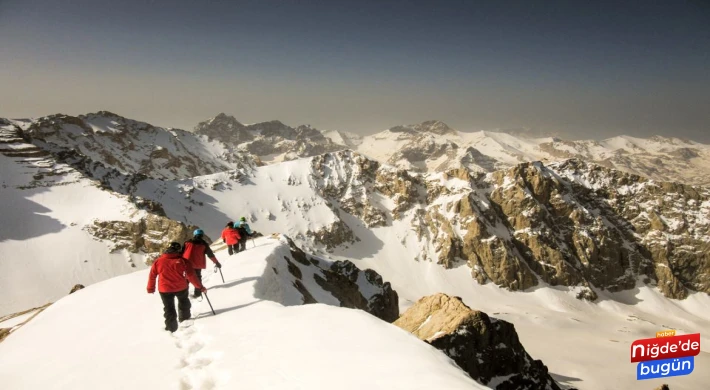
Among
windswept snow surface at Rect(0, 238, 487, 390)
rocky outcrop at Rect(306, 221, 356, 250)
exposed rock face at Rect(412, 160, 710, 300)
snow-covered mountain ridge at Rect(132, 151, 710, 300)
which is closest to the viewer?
windswept snow surface at Rect(0, 238, 487, 390)

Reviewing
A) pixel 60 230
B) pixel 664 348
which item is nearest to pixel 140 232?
pixel 60 230

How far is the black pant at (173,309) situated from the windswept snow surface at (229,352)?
40 centimetres

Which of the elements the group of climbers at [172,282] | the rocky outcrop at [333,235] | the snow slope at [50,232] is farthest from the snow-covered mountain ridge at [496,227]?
the group of climbers at [172,282]

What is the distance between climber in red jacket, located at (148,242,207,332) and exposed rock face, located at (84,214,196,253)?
215ft

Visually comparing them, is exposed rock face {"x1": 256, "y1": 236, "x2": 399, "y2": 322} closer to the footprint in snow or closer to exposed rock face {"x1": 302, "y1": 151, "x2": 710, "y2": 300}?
the footprint in snow

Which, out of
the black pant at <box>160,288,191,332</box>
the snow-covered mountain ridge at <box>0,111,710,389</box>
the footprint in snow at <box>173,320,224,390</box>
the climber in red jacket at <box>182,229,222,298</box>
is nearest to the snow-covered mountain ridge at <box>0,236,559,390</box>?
the footprint in snow at <box>173,320,224,390</box>

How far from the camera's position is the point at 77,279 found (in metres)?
64.7

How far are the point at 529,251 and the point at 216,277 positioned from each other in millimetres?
167398

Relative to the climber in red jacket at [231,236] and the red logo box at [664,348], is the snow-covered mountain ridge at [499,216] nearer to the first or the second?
the climber in red jacket at [231,236]

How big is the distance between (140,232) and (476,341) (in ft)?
253

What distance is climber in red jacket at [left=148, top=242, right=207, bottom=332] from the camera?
10828 mm

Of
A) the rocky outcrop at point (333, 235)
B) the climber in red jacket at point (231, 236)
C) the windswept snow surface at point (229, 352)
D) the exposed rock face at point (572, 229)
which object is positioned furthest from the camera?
the rocky outcrop at point (333, 235)

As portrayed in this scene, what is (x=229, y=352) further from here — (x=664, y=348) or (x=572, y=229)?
(x=572, y=229)

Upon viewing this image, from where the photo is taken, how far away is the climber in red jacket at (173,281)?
10.8m
